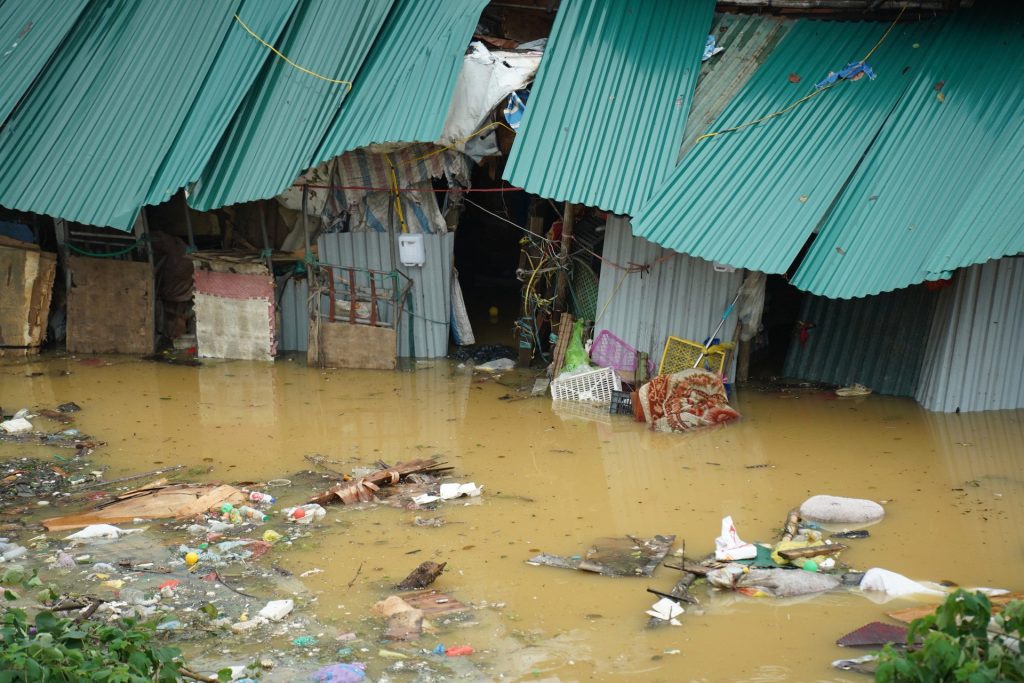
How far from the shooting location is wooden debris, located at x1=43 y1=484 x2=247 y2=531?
7.64m

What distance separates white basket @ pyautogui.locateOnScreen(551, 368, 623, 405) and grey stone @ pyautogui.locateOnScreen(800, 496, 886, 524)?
3.10 m

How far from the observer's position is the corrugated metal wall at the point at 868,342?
10.4 metres

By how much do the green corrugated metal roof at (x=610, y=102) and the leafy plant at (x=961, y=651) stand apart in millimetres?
6136

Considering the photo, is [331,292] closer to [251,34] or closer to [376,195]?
[376,195]

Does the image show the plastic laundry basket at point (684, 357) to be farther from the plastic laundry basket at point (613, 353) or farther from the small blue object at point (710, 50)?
the small blue object at point (710, 50)

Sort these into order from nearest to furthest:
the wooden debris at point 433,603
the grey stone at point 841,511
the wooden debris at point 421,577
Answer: the wooden debris at point 433,603, the wooden debris at point 421,577, the grey stone at point 841,511

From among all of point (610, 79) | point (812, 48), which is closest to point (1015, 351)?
point (812, 48)

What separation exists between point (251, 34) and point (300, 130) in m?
1.41

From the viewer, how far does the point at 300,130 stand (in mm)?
11070

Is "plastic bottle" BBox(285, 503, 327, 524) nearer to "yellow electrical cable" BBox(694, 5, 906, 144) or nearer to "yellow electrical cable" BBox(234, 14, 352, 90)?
"yellow electrical cable" BBox(234, 14, 352, 90)

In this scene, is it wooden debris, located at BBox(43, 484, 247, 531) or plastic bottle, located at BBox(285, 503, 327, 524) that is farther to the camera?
plastic bottle, located at BBox(285, 503, 327, 524)

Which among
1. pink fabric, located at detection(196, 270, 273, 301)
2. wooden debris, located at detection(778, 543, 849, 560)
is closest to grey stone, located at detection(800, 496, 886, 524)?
wooden debris, located at detection(778, 543, 849, 560)

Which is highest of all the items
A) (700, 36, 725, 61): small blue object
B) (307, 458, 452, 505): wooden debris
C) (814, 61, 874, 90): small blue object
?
(700, 36, 725, 61): small blue object

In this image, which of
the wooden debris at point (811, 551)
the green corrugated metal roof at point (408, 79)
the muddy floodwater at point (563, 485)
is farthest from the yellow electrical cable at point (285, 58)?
the wooden debris at point (811, 551)
